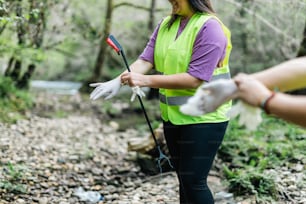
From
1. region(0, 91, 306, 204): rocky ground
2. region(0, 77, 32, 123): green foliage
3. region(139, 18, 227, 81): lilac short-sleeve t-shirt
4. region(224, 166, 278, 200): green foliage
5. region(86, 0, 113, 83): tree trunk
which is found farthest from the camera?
region(86, 0, 113, 83): tree trunk

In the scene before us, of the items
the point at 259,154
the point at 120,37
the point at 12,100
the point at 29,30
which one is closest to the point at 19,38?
the point at 29,30

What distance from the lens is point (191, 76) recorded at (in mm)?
2312

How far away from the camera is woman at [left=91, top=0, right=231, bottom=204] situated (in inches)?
91.3

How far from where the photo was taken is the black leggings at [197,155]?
2.44 meters

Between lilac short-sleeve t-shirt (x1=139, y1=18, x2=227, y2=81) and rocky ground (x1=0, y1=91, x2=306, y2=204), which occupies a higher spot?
lilac short-sleeve t-shirt (x1=139, y1=18, x2=227, y2=81)

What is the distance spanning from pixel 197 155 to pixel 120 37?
8.26 meters

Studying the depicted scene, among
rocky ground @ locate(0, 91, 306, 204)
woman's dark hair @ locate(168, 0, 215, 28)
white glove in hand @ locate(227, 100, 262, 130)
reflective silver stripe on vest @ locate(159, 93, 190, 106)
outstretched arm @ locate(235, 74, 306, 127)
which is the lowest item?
rocky ground @ locate(0, 91, 306, 204)

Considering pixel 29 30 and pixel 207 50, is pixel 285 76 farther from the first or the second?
pixel 29 30

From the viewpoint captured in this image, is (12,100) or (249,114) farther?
(12,100)

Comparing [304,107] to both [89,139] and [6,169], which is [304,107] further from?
[89,139]

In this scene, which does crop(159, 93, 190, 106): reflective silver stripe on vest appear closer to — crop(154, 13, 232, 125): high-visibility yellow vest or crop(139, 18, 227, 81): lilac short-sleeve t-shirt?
crop(154, 13, 232, 125): high-visibility yellow vest

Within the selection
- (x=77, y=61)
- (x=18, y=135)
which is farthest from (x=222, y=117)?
(x=77, y=61)

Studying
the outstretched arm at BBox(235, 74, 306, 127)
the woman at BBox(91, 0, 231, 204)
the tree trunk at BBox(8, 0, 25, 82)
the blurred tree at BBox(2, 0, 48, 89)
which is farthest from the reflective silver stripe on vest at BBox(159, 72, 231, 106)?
the blurred tree at BBox(2, 0, 48, 89)

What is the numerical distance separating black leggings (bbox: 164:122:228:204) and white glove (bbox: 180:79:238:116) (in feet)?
2.37
